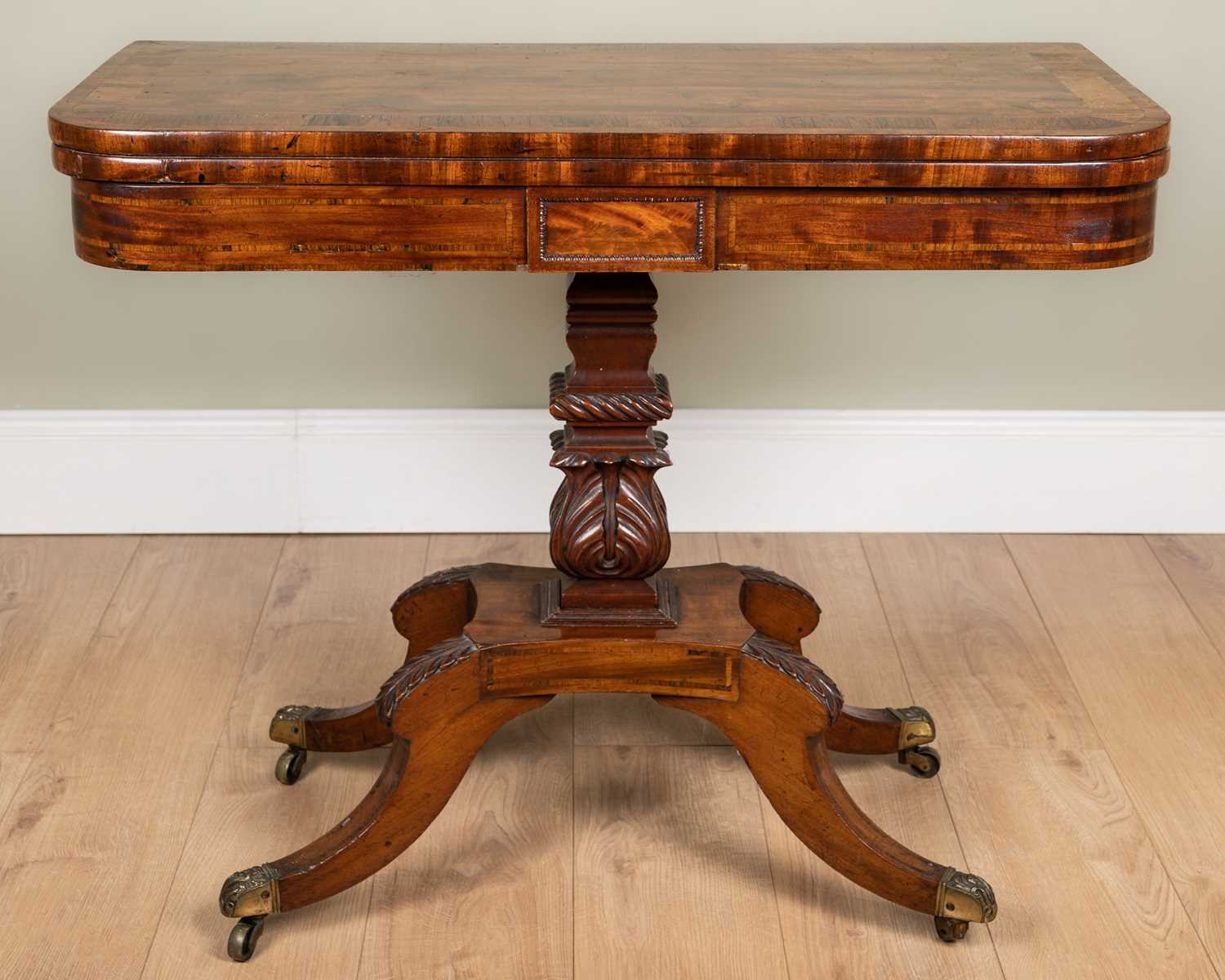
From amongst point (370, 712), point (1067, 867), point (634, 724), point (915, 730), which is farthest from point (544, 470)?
point (1067, 867)

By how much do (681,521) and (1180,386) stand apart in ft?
2.33

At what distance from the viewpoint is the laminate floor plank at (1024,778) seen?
4.50 feet

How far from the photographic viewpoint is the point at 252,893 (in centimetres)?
134

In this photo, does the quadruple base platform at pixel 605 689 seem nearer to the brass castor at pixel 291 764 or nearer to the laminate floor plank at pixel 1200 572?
the brass castor at pixel 291 764

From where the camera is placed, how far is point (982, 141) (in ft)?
3.79

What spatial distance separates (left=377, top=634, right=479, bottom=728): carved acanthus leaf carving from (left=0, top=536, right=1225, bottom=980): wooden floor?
0.20 metres

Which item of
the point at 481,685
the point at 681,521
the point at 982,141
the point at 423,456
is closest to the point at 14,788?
the point at 481,685

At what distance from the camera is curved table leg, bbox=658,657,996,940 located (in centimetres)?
136

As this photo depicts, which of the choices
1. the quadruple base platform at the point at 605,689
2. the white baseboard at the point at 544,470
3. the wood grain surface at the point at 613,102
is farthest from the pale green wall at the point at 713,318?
the quadruple base platform at the point at 605,689

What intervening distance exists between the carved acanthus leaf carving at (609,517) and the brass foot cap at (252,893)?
1.26 ft

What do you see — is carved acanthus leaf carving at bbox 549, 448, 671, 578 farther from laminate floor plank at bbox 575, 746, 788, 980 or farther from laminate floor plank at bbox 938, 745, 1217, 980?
laminate floor plank at bbox 938, 745, 1217, 980

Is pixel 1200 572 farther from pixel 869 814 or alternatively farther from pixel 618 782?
pixel 618 782

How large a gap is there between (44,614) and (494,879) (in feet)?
2.60

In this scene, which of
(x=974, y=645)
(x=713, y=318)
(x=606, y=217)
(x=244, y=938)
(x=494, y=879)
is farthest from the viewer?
(x=713, y=318)
